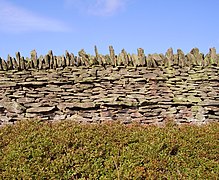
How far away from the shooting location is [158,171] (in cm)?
→ 605

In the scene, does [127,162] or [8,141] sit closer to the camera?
[127,162]

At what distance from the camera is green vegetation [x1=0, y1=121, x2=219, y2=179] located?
5.93m

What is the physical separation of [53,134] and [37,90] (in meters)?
2.24

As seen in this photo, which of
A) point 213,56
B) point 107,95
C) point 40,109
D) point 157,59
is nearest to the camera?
point 40,109

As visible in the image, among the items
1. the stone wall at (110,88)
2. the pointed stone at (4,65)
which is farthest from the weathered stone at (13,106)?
the pointed stone at (4,65)

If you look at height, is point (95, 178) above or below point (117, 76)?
below

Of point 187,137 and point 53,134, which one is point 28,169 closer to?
point 53,134

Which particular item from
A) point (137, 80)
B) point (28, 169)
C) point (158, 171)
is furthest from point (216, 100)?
point (28, 169)

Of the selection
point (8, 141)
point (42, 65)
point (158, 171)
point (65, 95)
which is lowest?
point (158, 171)

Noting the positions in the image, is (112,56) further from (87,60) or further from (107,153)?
(107,153)

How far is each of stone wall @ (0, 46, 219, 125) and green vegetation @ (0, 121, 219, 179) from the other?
1.15 metres

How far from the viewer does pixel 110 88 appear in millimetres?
8992

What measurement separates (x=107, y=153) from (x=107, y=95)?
278cm

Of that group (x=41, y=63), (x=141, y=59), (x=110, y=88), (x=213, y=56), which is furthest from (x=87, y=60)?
(x=213, y=56)
